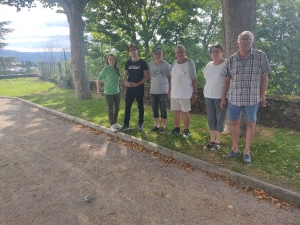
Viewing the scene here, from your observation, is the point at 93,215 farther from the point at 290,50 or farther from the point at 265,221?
the point at 290,50

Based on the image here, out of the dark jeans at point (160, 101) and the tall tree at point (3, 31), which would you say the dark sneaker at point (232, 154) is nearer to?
the dark jeans at point (160, 101)

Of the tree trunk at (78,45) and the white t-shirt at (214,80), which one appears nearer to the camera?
the white t-shirt at (214,80)

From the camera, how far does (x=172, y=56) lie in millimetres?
12414

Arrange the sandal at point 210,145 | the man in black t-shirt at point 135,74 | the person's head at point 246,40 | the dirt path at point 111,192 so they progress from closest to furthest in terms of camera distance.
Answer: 1. the dirt path at point 111,192
2. the person's head at point 246,40
3. the sandal at point 210,145
4. the man in black t-shirt at point 135,74

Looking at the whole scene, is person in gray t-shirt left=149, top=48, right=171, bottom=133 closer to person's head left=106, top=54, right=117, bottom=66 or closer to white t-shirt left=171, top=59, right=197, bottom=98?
white t-shirt left=171, top=59, right=197, bottom=98

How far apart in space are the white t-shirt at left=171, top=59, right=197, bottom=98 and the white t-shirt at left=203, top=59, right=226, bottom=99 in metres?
0.44

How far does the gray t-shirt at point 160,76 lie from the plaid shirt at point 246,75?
4.89 ft

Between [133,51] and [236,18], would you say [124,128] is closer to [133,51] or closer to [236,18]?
[133,51]

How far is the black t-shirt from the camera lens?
16.2ft

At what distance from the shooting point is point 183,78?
4.41 meters

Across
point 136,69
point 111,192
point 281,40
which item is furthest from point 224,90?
point 281,40

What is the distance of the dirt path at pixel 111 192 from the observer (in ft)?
8.70

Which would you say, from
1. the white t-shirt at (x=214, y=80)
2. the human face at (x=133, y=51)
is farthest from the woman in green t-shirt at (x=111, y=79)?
the white t-shirt at (x=214, y=80)

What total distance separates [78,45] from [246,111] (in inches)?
349
